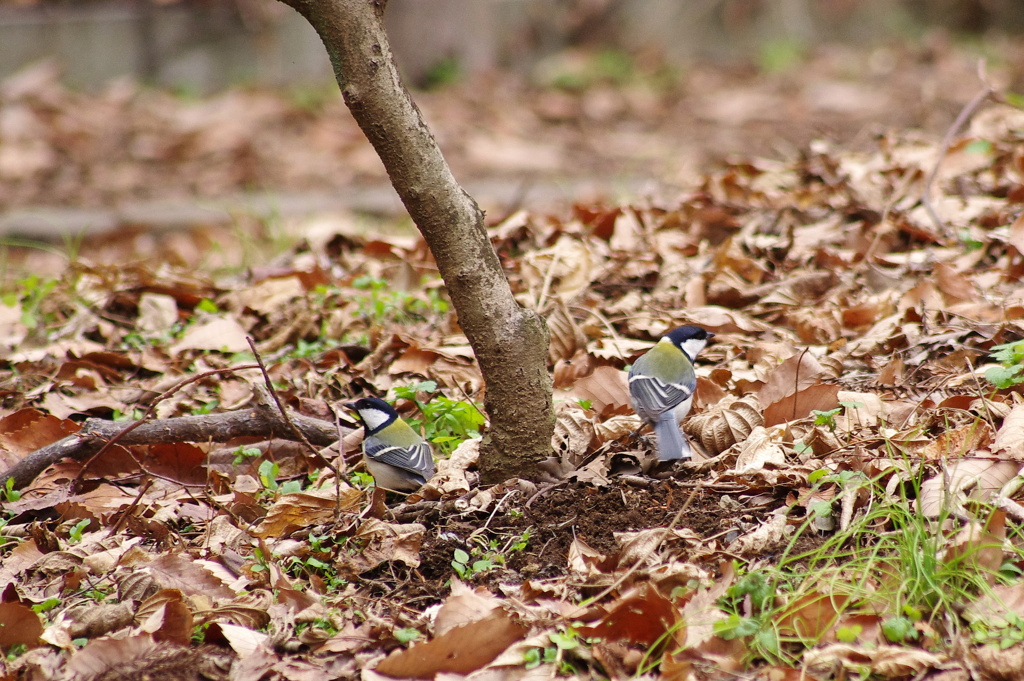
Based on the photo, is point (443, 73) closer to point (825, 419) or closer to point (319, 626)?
point (825, 419)

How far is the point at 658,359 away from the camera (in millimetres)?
3297

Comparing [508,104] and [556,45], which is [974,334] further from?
[556,45]

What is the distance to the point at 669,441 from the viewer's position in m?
3.03

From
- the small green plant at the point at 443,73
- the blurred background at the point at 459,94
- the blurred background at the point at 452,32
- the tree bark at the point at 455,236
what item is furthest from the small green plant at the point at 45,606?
the small green plant at the point at 443,73

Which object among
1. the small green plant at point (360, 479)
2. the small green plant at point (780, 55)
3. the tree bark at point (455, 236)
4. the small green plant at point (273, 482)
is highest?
the tree bark at point (455, 236)

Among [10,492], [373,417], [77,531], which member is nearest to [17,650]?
[77,531]

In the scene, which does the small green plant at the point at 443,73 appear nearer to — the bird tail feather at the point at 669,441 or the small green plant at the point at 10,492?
the small green plant at the point at 10,492

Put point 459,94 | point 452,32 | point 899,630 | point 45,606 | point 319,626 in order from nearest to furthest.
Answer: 1. point 899,630
2. point 319,626
3. point 45,606
4. point 459,94
5. point 452,32

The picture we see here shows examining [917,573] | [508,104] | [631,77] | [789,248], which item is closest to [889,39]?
[631,77]

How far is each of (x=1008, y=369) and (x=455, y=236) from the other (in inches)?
72.1

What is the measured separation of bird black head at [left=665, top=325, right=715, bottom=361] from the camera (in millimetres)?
3710

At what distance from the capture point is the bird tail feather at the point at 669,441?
301 centimetres

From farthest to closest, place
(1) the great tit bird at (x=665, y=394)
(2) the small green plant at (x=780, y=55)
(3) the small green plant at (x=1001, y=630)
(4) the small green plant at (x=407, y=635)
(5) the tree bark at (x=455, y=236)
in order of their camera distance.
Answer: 1. (2) the small green plant at (x=780, y=55)
2. (1) the great tit bird at (x=665, y=394)
3. (5) the tree bark at (x=455, y=236)
4. (4) the small green plant at (x=407, y=635)
5. (3) the small green plant at (x=1001, y=630)

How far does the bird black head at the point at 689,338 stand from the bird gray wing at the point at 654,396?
1.63 feet
